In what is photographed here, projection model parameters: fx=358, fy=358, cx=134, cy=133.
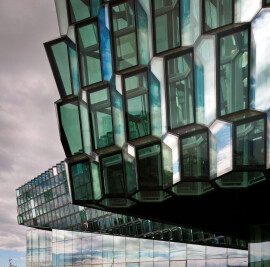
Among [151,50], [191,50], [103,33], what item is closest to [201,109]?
[191,50]

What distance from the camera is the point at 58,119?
1606 cm

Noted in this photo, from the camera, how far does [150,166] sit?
549 inches

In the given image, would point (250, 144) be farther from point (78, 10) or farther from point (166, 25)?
point (78, 10)

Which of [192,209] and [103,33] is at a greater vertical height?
[103,33]

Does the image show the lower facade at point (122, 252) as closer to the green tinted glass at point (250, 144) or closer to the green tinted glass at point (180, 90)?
the green tinted glass at point (250, 144)

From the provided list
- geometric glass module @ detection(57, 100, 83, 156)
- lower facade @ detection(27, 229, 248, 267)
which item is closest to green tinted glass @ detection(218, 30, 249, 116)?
geometric glass module @ detection(57, 100, 83, 156)

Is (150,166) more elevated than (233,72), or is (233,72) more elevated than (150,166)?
(233,72)

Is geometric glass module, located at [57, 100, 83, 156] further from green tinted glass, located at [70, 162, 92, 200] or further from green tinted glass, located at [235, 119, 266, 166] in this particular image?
green tinted glass, located at [235, 119, 266, 166]

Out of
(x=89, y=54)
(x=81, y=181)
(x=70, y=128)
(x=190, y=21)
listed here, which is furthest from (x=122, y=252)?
(x=190, y=21)

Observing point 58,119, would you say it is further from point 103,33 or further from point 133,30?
point 133,30

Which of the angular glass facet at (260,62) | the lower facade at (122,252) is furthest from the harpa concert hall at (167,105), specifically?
the lower facade at (122,252)

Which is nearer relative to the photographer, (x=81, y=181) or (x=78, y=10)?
(x=78, y=10)

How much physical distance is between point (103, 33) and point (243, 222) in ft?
45.8

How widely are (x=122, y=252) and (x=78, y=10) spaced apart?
29970 millimetres
